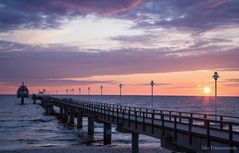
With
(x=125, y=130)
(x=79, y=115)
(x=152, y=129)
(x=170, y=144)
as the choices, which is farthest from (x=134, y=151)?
(x=79, y=115)

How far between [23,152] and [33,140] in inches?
444

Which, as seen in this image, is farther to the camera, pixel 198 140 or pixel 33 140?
pixel 33 140

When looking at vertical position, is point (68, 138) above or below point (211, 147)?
below

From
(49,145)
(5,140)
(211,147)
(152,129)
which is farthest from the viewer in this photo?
(5,140)

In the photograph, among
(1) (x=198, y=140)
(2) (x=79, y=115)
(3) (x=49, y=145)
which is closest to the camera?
(1) (x=198, y=140)

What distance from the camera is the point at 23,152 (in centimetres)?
3544

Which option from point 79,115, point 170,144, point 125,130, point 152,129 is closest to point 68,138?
point 79,115

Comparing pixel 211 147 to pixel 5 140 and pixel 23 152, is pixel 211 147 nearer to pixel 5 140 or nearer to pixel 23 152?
pixel 23 152

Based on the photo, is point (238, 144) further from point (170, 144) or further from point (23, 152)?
point (23, 152)

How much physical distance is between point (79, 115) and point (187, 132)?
4193cm

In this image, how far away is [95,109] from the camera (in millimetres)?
47562

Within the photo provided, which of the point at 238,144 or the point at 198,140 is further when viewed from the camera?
the point at 198,140

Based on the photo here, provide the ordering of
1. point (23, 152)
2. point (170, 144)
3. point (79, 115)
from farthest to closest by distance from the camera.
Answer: point (79, 115)
point (23, 152)
point (170, 144)

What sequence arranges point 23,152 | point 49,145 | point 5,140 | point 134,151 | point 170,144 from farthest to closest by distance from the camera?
1. point 5,140
2. point 49,145
3. point 23,152
4. point 134,151
5. point 170,144
